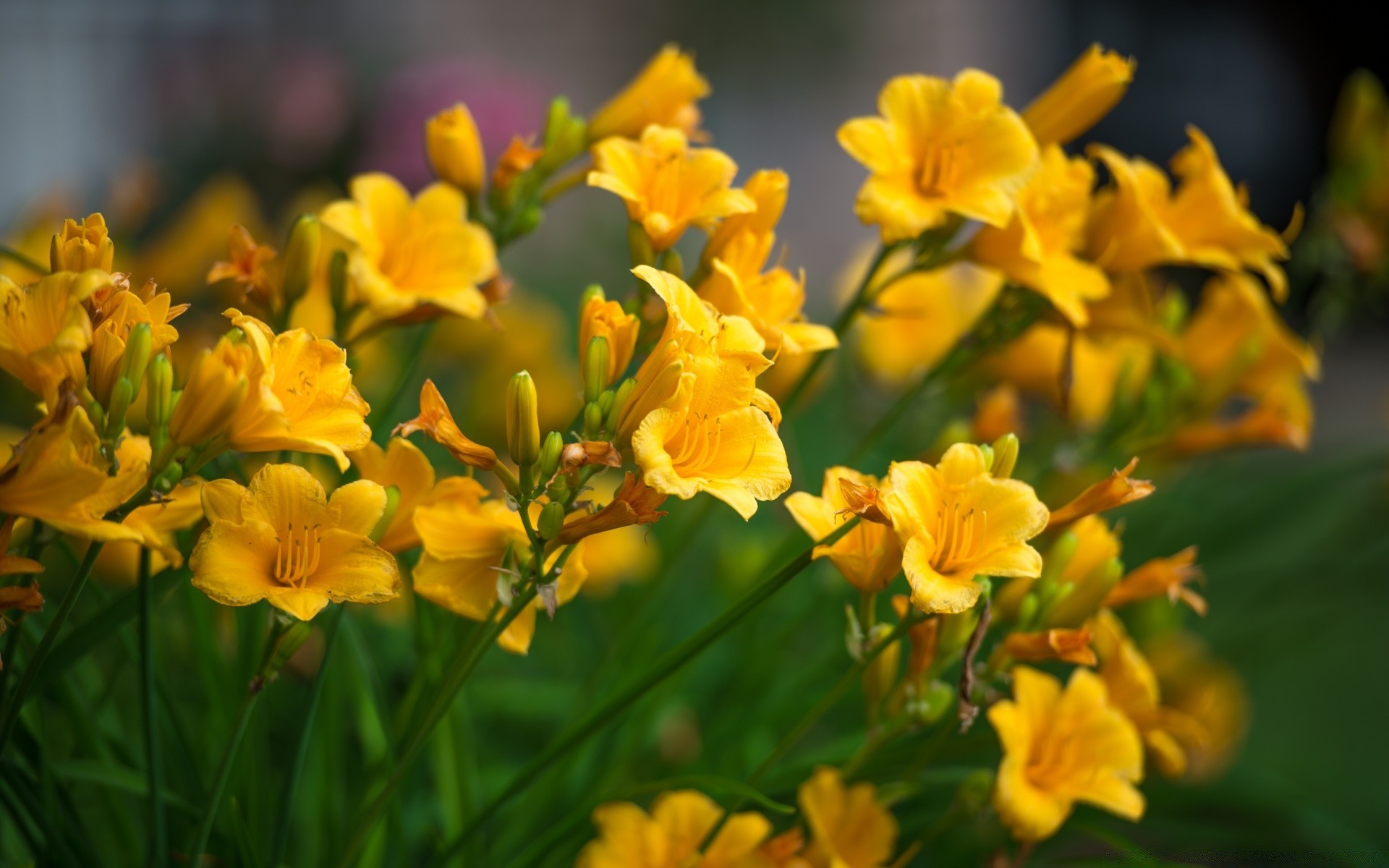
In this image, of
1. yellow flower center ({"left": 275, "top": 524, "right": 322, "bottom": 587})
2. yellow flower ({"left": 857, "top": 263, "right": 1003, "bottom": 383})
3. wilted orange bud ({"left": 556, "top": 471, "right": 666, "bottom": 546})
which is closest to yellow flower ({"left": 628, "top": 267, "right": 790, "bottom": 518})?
wilted orange bud ({"left": 556, "top": 471, "right": 666, "bottom": 546})

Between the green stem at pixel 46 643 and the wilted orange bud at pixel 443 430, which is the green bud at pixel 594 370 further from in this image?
the green stem at pixel 46 643

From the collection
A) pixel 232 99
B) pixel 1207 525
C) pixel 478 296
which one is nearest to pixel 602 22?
pixel 232 99

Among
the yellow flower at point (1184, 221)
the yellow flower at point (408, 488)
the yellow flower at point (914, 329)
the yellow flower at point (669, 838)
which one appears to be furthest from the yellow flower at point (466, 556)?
the yellow flower at point (914, 329)

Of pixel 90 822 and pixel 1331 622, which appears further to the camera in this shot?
pixel 1331 622

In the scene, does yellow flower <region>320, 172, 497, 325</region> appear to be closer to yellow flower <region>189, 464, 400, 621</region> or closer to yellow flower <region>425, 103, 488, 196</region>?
yellow flower <region>425, 103, 488, 196</region>

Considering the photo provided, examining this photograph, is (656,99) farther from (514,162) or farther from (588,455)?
(588,455)

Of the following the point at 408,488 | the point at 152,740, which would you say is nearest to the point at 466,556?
the point at 408,488

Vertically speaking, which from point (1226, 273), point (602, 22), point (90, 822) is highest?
point (1226, 273)

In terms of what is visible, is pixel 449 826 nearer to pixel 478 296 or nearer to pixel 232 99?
pixel 478 296
